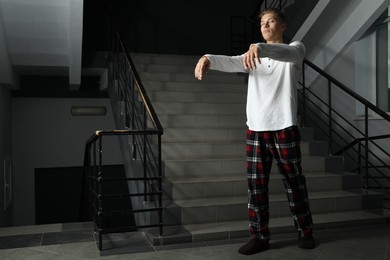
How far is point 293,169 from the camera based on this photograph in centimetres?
272

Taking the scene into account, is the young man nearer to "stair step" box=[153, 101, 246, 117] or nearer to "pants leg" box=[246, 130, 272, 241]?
"pants leg" box=[246, 130, 272, 241]

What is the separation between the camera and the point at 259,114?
2672 millimetres

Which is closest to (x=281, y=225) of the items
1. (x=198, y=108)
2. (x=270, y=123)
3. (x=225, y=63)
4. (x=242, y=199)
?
(x=242, y=199)

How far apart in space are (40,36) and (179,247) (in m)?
3.09

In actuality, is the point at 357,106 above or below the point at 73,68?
→ below

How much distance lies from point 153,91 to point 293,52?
297 centimetres

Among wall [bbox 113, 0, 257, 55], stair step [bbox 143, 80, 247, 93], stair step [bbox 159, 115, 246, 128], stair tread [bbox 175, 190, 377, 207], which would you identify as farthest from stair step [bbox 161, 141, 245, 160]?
wall [bbox 113, 0, 257, 55]

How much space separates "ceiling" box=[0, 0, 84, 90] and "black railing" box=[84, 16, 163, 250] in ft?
1.96

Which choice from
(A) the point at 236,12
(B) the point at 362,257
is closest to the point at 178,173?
(B) the point at 362,257

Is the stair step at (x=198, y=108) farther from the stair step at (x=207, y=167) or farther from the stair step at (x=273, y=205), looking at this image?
the stair step at (x=273, y=205)

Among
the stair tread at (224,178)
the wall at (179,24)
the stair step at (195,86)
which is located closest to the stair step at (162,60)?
the stair step at (195,86)

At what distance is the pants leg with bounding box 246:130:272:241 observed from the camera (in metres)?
2.75

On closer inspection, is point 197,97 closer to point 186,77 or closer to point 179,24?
point 186,77

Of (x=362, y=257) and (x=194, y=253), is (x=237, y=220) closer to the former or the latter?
(x=194, y=253)
